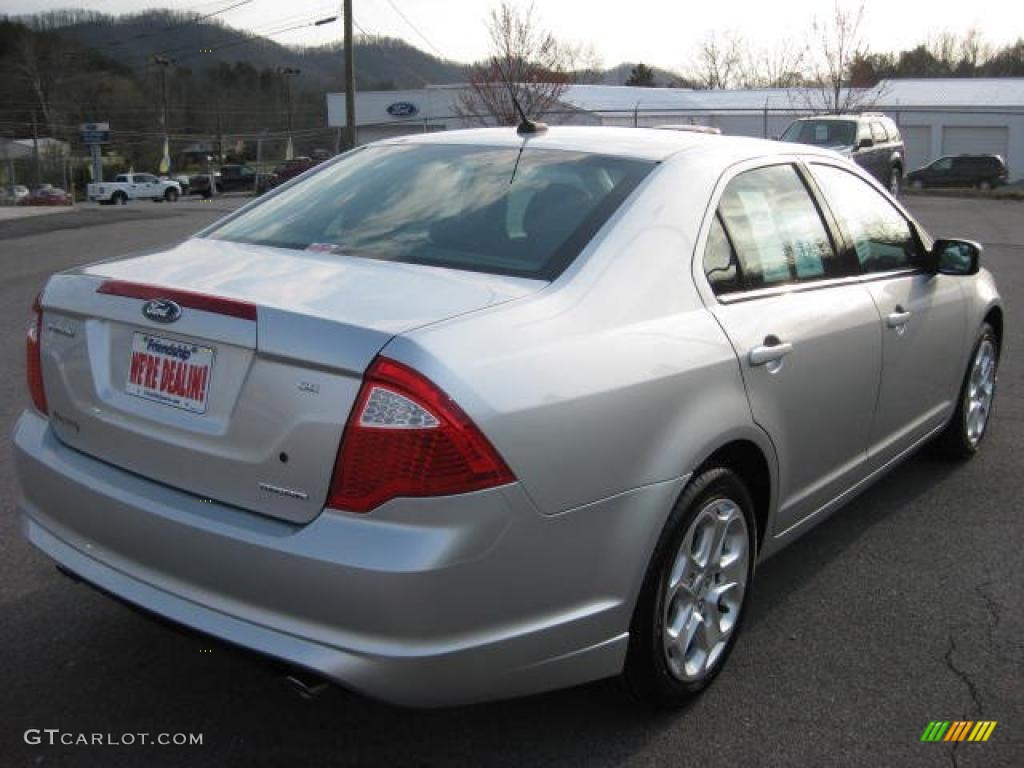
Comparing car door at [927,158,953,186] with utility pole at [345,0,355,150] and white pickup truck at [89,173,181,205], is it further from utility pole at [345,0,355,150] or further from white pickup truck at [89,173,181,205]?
white pickup truck at [89,173,181,205]

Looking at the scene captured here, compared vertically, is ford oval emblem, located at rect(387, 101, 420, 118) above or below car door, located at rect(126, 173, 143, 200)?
above

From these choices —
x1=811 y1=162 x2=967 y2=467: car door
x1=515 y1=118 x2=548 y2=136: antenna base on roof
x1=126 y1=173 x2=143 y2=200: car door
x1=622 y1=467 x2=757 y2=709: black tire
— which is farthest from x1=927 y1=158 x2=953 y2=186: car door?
x1=126 y1=173 x2=143 y2=200: car door

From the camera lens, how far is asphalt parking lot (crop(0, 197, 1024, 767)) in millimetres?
2754

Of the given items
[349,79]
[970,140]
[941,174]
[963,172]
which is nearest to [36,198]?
[349,79]

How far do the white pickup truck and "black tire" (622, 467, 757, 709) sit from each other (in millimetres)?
57058

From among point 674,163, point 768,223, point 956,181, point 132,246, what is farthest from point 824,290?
point 956,181

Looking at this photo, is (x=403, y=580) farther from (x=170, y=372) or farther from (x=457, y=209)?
(x=457, y=209)

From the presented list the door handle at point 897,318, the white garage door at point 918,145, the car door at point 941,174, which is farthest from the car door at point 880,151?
the white garage door at point 918,145

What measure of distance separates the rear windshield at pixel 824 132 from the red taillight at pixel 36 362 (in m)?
19.4

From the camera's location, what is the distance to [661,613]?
2.78 m

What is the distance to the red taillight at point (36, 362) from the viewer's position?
2.95 m

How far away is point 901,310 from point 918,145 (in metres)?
51.4

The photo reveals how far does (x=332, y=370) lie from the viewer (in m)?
2.29

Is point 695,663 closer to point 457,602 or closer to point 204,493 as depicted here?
point 457,602
